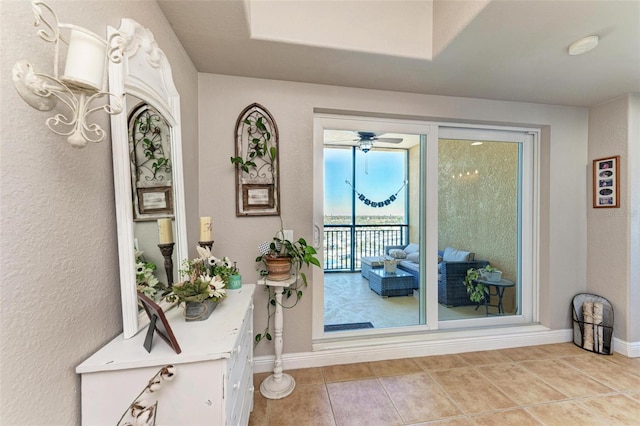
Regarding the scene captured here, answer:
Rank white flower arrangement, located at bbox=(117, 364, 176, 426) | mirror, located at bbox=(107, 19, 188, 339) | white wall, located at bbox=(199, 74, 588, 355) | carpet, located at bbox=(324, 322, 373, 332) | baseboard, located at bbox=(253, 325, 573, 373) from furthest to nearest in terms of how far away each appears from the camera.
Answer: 1. carpet, located at bbox=(324, 322, 373, 332)
2. baseboard, located at bbox=(253, 325, 573, 373)
3. white wall, located at bbox=(199, 74, 588, 355)
4. mirror, located at bbox=(107, 19, 188, 339)
5. white flower arrangement, located at bbox=(117, 364, 176, 426)

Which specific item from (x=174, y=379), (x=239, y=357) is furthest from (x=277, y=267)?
(x=174, y=379)

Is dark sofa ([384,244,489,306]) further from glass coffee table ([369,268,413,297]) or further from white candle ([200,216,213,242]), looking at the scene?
white candle ([200,216,213,242])

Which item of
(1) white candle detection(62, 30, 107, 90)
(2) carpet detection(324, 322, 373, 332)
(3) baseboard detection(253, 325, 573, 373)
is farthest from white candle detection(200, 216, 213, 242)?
(2) carpet detection(324, 322, 373, 332)

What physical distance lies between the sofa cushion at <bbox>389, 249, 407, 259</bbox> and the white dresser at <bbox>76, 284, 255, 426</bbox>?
78.0 inches

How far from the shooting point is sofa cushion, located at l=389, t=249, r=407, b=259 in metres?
2.63

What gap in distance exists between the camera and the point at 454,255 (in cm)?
258

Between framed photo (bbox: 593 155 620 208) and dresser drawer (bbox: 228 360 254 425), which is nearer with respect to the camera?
dresser drawer (bbox: 228 360 254 425)

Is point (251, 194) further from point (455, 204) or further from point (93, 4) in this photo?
point (455, 204)

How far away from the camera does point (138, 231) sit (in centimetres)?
104

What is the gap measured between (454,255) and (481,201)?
25.2 inches

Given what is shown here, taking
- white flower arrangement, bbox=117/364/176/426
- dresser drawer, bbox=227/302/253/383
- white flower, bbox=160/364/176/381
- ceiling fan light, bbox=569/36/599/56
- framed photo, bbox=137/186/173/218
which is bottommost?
dresser drawer, bbox=227/302/253/383

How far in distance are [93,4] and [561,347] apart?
406 centimetres

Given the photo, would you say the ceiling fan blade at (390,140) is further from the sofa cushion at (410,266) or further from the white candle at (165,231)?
the white candle at (165,231)

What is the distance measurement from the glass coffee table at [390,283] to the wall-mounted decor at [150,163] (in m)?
2.02
